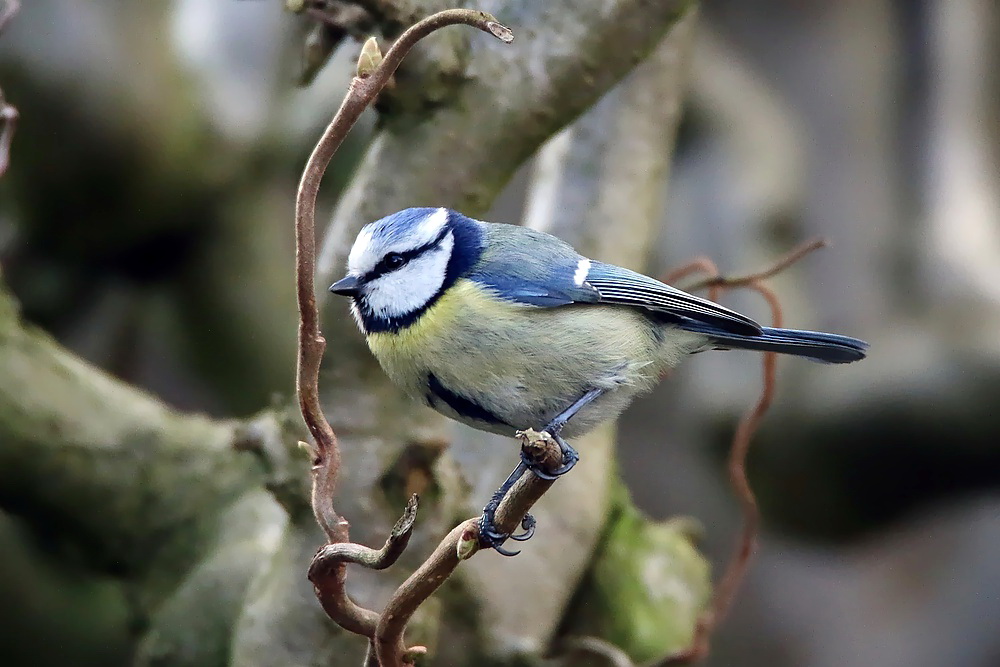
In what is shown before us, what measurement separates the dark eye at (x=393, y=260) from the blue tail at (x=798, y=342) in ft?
0.94

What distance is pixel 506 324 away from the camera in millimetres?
791

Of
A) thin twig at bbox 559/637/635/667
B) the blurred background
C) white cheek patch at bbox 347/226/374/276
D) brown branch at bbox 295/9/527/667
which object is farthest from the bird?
the blurred background

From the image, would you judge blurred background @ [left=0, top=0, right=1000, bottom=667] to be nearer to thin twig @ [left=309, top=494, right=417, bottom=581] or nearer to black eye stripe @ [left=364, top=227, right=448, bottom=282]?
black eye stripe @ [left=364, top=227, right=448, bottom=282]

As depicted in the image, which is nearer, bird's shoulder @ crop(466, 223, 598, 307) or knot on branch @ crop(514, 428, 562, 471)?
knot on branch @ crop(514, 428, 562, 471)

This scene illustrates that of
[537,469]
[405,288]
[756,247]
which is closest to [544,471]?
[537,469]

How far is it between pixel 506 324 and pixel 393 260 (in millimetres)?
113

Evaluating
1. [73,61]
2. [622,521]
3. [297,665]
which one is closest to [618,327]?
[297,665]

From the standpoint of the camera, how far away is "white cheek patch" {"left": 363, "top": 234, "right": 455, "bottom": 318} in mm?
808

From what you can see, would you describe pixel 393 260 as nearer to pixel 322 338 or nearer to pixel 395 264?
pixel 395 264

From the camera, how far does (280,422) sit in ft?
3.56

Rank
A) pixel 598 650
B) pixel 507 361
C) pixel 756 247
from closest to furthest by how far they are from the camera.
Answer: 1. pixel 507 361
2. pixel 598 650
3. pixel 756 247

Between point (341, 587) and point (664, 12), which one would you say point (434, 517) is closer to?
point (341, 587)

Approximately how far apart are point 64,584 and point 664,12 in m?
1.18

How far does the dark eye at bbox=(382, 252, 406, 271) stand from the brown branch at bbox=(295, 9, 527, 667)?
0.21m
